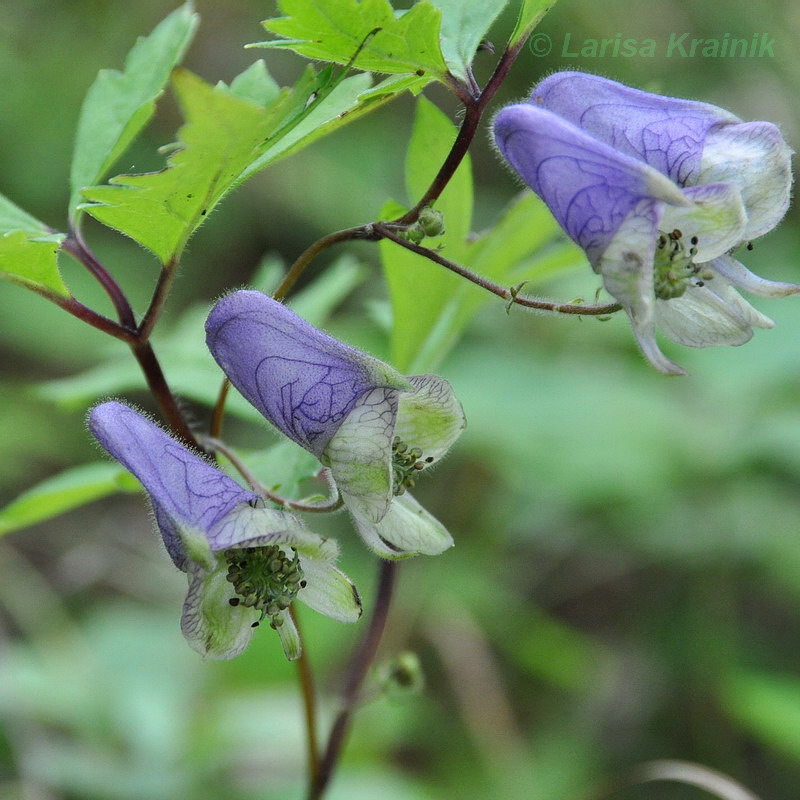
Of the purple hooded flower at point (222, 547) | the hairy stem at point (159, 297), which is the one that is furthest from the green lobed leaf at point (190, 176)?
the purple hooded flower at point (222, 547)

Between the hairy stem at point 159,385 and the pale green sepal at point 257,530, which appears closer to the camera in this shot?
the pale green sepal at point 257,530

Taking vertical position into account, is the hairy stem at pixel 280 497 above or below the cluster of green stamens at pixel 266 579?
above

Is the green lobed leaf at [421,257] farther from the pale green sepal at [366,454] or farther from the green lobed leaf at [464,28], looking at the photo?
the pale green sepal at [366,454]

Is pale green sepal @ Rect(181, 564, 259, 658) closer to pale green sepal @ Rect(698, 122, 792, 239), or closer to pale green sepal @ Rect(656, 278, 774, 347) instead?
pale green sepal @ Rect(656, 278, 774, 347)

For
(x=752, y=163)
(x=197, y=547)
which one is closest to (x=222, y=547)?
(x=197, y=547)

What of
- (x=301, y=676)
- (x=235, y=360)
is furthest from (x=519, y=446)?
(x=235, y=360)

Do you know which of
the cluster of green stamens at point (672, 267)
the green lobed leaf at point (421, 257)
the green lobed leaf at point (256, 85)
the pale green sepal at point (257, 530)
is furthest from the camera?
the green lobed leaf at point (421, 257)
